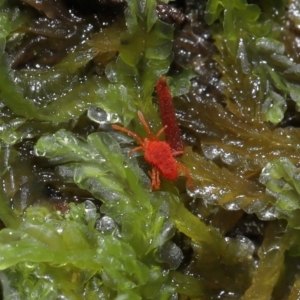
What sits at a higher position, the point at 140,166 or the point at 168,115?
the point at 168,115

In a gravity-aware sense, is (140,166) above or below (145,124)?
below

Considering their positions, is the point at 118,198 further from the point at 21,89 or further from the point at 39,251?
the point at 21,89

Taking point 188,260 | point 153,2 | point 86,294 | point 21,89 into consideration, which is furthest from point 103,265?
point 153,2

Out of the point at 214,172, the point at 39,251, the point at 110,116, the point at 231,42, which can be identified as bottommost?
the point at 39,251

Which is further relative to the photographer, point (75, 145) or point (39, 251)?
point (75, 145)
